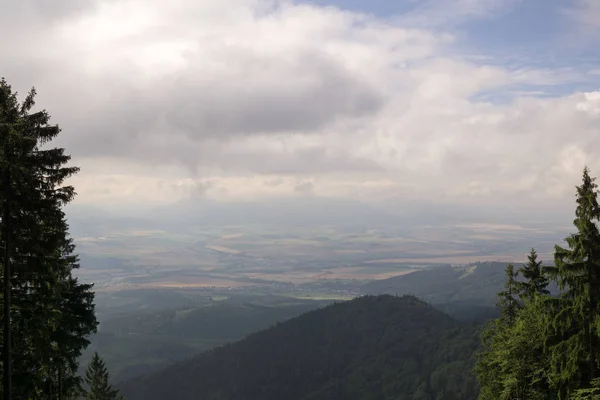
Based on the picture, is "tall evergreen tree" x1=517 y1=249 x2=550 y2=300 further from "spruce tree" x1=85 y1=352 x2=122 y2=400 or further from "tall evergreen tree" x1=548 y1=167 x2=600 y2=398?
"spruce tree" x1=85 y1=352 x2=122 y2=400

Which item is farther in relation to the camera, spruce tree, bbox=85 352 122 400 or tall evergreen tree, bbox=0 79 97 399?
spruce tree, bbox=85 352 122 400

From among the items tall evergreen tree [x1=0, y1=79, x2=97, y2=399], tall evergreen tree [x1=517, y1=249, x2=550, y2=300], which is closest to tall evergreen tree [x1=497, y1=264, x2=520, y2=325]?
tall evergreen tree [x1=517, y1=249, x2=550, y2=300]

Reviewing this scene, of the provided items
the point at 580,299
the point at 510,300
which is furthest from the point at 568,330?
the point at 510,300

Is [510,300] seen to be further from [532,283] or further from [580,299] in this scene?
[580,299]

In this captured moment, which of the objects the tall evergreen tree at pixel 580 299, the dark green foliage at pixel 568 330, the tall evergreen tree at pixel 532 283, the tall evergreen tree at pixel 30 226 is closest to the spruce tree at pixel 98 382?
the tall evergreen tree at pixel 30 226

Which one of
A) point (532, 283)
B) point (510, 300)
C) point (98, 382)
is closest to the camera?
point (532, 283)

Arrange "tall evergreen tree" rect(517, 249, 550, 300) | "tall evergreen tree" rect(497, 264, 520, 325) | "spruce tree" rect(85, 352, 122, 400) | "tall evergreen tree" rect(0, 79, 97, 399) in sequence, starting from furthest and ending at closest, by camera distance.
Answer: "spruce tree" rect(85, 352, 122, 400), "tall evergreen tree" rect(497, 264, 520, 325), "tall evergreen tree" rect(517, 249, 550, 300), "tall evergreen tree" rect(0, 79, 97, 399)

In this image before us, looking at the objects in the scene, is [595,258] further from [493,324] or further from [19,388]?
[19,388]

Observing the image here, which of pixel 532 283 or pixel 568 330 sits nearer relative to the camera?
pixel 568 330

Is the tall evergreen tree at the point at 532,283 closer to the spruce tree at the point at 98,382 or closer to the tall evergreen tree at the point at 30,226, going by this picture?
the tall evergreen tree at the point at 30,226
